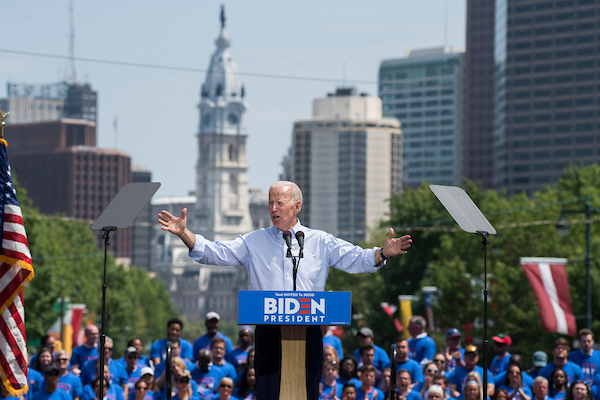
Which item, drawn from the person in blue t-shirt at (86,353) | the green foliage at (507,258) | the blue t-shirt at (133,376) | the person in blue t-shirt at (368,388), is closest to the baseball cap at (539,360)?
the person in blue t-shirt at (368,388)

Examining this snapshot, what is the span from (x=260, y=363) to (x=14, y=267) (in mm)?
3278

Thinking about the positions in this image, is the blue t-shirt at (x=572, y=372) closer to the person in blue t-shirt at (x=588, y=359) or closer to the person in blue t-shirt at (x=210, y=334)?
the person in blue t-shirt at (x=588, y=359)

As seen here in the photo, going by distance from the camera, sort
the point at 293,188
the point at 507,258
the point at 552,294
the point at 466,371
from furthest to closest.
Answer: the point at 507,258 < the point at 552,294 < the point at 466,371 < the point at 293,188

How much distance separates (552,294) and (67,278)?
120 feet

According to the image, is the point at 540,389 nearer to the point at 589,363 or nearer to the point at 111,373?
the point at 589,363

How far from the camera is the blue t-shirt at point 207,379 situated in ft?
50.8

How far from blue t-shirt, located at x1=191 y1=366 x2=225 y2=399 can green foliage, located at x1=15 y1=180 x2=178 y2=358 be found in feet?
77.1

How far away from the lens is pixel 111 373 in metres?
16.2

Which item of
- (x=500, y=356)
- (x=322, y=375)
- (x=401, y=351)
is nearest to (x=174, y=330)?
(x=322, y=375)

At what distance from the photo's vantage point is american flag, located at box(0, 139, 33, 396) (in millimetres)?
11727

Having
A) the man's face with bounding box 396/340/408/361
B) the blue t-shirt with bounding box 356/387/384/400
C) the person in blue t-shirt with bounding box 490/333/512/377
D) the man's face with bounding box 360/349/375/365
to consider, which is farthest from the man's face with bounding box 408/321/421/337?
the blue t-shirt with bounding box 356/387/384/400

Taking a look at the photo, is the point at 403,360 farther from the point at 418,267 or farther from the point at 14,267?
the point at 418,267

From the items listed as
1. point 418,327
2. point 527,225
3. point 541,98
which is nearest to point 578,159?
point 541,98

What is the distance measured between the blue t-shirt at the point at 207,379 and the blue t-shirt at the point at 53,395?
166 centimetres
